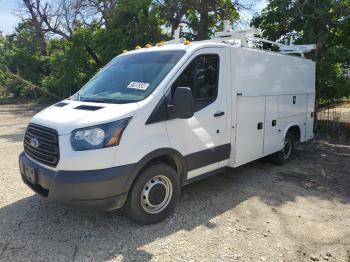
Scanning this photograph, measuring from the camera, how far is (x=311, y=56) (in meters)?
10.7

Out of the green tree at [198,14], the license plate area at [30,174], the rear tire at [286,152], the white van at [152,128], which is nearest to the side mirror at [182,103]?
the white van at [152,128]

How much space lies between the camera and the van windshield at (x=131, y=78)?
4.34m

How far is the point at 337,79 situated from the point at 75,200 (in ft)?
30.2

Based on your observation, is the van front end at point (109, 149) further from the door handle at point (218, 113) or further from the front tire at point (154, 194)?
the door handle at point (218, 113)

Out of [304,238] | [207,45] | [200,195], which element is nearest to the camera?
[304,238]

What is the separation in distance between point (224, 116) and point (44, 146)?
2588 mm

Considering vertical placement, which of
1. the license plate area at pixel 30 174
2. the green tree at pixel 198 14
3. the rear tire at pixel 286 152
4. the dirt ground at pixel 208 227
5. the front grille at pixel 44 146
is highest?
the green tree at pixel 198 14

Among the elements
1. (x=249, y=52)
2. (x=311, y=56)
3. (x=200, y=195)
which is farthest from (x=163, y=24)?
(x=200, y=195)

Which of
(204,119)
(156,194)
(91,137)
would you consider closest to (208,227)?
(156,194)

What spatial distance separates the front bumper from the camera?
3.71m

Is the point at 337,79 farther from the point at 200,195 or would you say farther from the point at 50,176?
the point at 50,176

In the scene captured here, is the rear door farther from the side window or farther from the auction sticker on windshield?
the auction sticker on windshield

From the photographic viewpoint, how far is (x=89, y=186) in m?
3.71

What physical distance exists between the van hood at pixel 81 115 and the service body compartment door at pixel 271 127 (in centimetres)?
310
